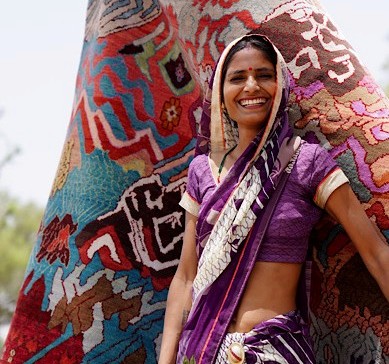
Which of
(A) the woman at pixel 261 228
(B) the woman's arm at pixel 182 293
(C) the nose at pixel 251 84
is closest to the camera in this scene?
(A) the woman at pixel 261 228

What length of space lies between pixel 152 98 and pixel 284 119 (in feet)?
3.07

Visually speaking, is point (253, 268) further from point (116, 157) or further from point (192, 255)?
point (116, 157)

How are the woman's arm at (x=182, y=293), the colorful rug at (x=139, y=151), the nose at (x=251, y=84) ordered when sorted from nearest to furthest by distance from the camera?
the nose at (x=251, y=84) < the woman's arm at (x=182, y=293) < the colorful rug at (x=139, y=151)

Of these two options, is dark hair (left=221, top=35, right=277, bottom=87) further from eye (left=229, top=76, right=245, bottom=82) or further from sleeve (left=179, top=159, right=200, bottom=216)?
sleeve (left=179, top=159, right=200, bottom=216)

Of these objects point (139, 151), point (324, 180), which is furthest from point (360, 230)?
point (139, 151)

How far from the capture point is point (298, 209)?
7.97 feet

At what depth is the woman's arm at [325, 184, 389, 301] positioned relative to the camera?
2.41m

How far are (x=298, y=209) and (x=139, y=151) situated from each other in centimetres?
103

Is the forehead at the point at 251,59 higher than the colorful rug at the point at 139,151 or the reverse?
higher

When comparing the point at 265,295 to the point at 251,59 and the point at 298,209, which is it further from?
the point at 251,59

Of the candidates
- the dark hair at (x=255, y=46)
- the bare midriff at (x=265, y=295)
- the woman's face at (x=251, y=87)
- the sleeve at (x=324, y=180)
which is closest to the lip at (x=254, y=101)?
the woman's face at (x=251, y=87)

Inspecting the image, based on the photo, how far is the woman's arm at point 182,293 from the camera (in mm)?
2646

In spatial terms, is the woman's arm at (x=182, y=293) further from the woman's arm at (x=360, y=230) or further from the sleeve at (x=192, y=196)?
the woman's arm at (x=360, y=230)

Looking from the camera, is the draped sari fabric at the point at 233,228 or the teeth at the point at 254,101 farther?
the teeth at the point at 254,101
